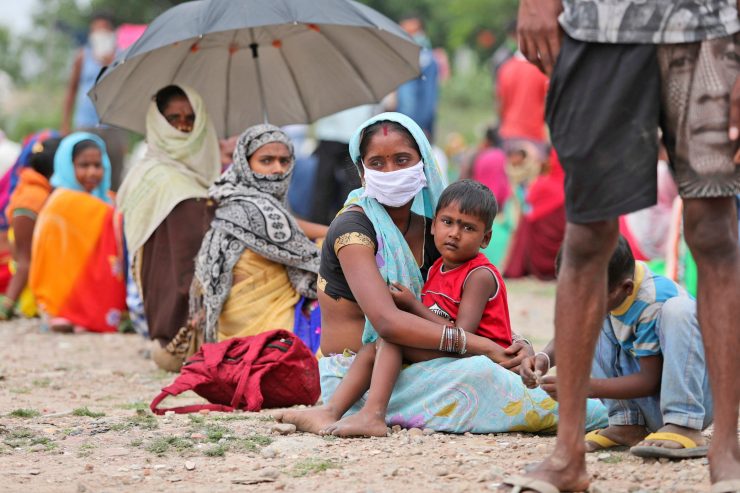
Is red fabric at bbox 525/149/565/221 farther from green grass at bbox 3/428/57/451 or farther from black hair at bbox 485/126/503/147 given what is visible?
green grass at bbox 3/428/57/451

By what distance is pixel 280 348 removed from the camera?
215 inches

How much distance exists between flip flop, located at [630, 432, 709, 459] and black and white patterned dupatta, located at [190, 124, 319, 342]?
280cm

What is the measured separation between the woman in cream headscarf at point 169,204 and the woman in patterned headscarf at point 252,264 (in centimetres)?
37

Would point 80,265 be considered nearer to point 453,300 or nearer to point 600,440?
point 453,300

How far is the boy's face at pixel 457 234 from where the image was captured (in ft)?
15.0

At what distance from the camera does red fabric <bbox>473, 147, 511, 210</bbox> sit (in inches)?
538

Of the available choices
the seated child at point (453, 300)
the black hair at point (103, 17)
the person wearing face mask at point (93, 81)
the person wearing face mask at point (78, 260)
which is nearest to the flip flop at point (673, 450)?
the seated child at point (453, 300)

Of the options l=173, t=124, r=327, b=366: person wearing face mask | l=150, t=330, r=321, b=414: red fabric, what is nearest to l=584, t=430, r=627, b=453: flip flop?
l=150, t=330, r=321, b=414: red fabric

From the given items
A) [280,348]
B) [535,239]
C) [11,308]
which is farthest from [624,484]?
[535,239]

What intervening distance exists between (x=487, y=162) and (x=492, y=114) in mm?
17471

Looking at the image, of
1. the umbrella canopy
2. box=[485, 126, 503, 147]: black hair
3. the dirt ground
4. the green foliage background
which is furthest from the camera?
the green foliage background

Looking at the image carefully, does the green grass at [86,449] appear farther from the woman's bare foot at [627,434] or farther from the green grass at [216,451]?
the woman's bare foot at [627,434]

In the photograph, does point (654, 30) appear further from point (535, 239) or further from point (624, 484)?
point (535, 239)

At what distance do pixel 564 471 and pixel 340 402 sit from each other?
4.48 feet
